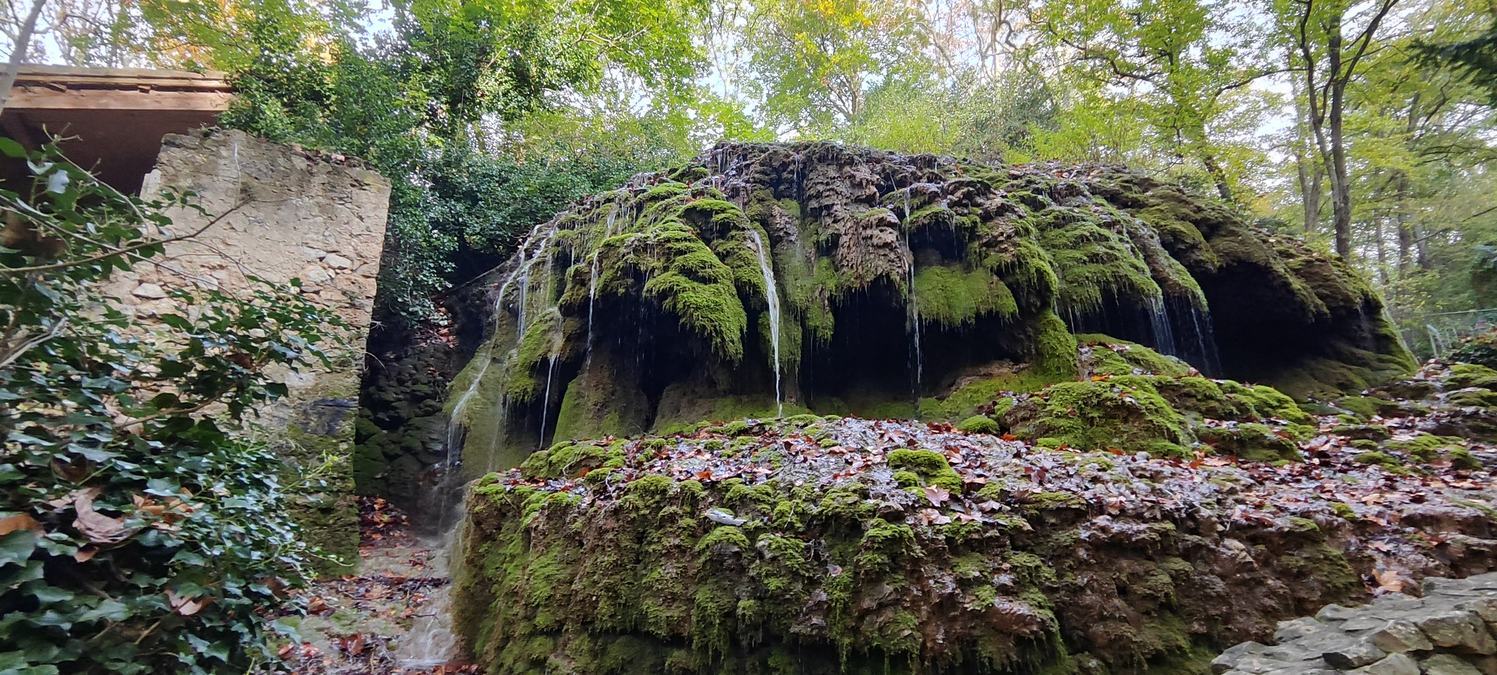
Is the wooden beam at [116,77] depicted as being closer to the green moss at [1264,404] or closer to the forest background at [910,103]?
the forest background at [910,103]

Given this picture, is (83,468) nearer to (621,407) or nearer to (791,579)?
(791,579)

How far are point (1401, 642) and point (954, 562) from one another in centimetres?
181

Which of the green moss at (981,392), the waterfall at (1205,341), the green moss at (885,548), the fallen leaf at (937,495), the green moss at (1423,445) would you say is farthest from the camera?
the waterfall at (1205,341)

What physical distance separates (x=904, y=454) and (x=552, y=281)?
737 centimetres

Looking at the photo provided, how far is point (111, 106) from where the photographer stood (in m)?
7.32

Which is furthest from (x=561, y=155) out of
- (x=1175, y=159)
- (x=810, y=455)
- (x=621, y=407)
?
(x=1175, y=159)

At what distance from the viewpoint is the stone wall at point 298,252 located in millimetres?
6535

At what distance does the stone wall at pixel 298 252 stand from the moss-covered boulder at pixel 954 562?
3705mm

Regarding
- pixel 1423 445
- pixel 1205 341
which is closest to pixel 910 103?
pixel 1205 341

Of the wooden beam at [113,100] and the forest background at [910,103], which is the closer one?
the wooden beam at [113,100]

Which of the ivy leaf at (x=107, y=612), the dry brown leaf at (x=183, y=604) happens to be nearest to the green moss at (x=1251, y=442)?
the dry brown leaf at (x=183, y=604)

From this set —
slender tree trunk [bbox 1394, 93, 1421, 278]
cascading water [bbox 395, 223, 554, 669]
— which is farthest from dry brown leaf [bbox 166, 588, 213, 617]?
slender tree trunk [bbox 1394, 93, 1421, 278]

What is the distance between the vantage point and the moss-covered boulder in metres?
3.20

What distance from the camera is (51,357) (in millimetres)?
2273
